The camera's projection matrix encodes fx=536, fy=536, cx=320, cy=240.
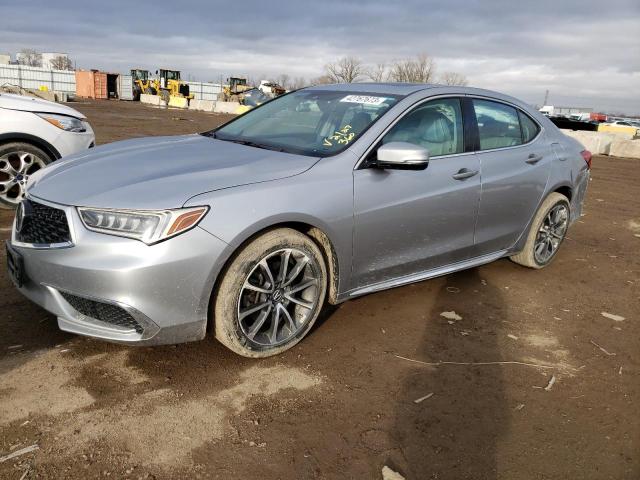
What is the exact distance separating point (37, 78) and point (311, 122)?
6516 centimetres

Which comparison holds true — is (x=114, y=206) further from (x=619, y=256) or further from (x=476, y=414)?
(x=619, y=256)

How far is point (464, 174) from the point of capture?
3914mm

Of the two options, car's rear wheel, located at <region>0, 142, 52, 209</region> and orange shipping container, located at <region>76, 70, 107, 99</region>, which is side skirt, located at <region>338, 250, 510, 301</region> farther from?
orange shipping container, located at <region>76, 70, 107, 99</region>

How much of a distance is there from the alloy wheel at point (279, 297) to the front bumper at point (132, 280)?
303 mm

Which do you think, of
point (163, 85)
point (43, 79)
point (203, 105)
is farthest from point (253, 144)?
point (43, 79)

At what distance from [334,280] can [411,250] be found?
2.16 ft

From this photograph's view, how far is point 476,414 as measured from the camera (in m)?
2.78

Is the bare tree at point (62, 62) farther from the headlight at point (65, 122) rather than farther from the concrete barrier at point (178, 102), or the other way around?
the headlight at point (65, 122)

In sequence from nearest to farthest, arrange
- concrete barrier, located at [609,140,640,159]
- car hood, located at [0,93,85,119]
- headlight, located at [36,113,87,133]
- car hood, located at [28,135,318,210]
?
car hood, located at [28,135,318,210], car hood, located at [0,93,85,119], headlight, located at [36,113,87,133], concrete barrier, located at [609,140,640,159]

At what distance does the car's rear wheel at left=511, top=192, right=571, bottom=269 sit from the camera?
490 centimetres

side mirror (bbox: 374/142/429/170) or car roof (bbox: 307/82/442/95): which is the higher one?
car roof (bbox: 307/82/442/95)

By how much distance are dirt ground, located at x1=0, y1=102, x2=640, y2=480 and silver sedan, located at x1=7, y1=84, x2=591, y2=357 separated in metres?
0.30

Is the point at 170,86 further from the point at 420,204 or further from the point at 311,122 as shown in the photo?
the point at 420,204

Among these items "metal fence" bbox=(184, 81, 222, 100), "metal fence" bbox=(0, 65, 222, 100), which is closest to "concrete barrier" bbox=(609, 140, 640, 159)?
"metal fence" bbox=(0, 65, 222, 100)
